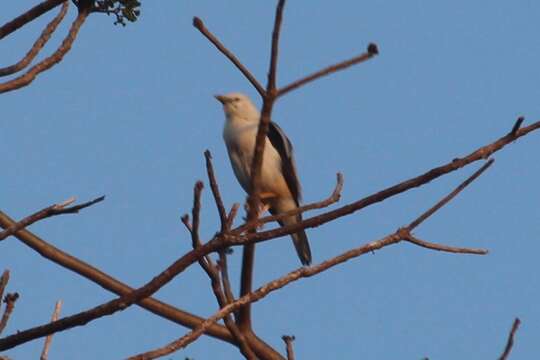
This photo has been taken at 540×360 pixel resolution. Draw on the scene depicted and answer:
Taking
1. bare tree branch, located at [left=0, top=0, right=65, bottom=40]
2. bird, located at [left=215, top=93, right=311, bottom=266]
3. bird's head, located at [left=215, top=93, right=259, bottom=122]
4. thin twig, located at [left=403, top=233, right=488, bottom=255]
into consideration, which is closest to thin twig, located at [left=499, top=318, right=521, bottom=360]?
thin twig, located at [left=403, top=233, right=488, bottom=255]

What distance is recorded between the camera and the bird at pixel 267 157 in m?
8.73

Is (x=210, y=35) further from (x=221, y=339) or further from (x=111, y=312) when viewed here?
(x=221, y=339)

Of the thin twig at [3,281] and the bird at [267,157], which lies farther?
the bird at [267,157]

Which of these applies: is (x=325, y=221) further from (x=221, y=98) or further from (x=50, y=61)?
(x=221, y=98)

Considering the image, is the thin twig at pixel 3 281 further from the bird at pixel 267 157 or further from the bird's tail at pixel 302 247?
Result: the bird's tail at pixel 302 247

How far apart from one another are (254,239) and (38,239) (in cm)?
137

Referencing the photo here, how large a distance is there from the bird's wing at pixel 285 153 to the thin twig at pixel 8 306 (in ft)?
17.9

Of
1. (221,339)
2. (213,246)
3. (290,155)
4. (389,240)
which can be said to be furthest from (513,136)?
(290,155)

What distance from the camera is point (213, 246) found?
11.2ft

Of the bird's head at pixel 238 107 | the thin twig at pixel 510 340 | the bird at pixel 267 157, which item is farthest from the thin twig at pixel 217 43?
the bird's head at pixel 238 107

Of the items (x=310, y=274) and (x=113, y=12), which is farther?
(x=113, y=12)

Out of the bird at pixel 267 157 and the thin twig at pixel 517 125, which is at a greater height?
the bird at pixel 267 157

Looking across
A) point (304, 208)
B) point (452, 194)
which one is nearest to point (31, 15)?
point (304, 208)

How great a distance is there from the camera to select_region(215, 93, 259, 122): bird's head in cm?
925
